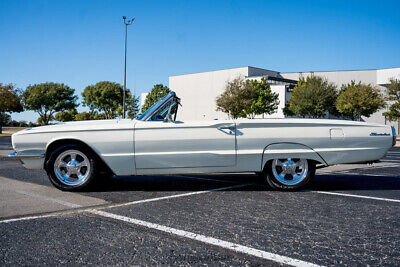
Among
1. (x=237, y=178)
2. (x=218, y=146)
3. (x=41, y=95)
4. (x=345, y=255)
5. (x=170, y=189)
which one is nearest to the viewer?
(x=345, y=255)

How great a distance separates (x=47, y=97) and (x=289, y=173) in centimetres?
5003

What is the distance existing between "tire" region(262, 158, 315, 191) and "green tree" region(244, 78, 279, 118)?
43799mm

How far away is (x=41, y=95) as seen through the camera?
48.2 metres

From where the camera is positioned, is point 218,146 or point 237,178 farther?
point 237,178

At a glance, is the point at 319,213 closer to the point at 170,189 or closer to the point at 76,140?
the point at 170,189

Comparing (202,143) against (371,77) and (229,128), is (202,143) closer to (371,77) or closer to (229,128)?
(229,128)

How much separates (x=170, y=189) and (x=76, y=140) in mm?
1523

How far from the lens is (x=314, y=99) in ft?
156

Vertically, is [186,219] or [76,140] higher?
[76,140]

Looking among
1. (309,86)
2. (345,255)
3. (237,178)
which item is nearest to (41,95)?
(309,86)

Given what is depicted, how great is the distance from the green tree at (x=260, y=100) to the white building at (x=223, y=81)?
6.57 meters

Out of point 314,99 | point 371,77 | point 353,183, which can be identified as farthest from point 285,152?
point 371,77

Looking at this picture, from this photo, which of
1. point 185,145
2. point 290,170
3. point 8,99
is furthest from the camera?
point 8,99

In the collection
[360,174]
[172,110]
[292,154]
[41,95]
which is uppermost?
[41,95]
